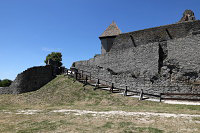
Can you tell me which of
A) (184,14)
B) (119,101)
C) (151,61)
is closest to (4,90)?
(119,101)

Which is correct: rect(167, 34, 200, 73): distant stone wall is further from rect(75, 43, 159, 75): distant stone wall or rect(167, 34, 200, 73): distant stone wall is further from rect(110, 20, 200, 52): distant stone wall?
rect(110, 20, 200, 52): distant stone wall

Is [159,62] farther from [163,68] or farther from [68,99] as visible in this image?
[68,99]

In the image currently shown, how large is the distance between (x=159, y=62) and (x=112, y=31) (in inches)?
716

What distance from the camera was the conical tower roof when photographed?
33909 mm

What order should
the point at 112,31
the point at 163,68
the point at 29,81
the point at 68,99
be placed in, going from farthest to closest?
the point at 112,31 → the point at 29,81 → the point at 163,68 → the point at 68,99

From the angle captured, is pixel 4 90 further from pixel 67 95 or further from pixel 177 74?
pixel 177 74

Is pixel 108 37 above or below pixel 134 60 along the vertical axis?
above

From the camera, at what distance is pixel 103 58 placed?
25875mm

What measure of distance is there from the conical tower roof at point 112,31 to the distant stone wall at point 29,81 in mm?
16346

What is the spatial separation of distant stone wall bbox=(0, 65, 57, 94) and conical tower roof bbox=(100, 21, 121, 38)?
16.3m

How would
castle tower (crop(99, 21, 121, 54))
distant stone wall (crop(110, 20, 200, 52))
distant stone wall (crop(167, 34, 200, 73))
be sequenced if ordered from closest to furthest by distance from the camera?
1. distant stone wall (crop(167, 34, 200, 73))
2. distant stone wall (crop(110, 20, 200, 52))
3. castle tower (crop(99, 21, 121, 54))

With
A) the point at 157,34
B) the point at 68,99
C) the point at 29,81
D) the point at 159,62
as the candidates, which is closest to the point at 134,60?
the point at 159,62

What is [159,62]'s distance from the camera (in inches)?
727

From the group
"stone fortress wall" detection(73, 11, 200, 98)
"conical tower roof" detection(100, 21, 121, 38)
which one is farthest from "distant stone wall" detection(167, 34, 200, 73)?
"conical tower roof" detection(100, 21, 121, 38)
